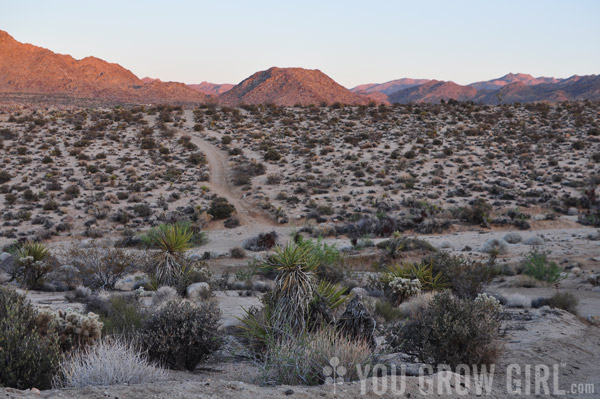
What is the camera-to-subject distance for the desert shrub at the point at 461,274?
11.3m

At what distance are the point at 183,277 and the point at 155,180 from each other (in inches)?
776

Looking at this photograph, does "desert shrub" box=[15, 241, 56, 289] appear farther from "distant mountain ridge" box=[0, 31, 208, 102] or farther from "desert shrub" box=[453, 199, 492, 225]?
"distant mountain ridge" box=[0, 31, 208, 102]

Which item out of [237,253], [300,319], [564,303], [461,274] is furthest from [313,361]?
[237,253]

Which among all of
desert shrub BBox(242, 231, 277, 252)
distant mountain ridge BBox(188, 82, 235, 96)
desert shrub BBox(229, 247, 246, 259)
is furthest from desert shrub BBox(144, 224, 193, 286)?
distant mountain ridge BBox(188, 82, 235, 96)

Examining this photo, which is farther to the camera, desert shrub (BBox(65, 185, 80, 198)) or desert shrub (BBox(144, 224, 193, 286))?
desert shrub (BBox(65, 185, 80, 198))

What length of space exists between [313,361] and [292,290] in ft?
4.76

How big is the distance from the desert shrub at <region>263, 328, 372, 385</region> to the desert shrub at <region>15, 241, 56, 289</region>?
10.1 m

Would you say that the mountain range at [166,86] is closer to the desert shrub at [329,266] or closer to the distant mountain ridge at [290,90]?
the distant mountain ridge at [290,90]

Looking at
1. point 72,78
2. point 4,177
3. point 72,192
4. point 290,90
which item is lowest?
point 72,192

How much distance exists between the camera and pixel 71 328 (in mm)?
6262

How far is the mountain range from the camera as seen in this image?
77125mm

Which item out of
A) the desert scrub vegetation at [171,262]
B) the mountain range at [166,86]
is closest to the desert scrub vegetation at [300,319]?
the desert scrub vegetation at [171,262]

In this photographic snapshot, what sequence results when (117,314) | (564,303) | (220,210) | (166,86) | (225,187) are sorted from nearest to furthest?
(117,314)
(564,303)
(220,210)
(225,187)
(166,86)

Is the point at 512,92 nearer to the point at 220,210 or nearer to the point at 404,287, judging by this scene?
the point at 220,210
